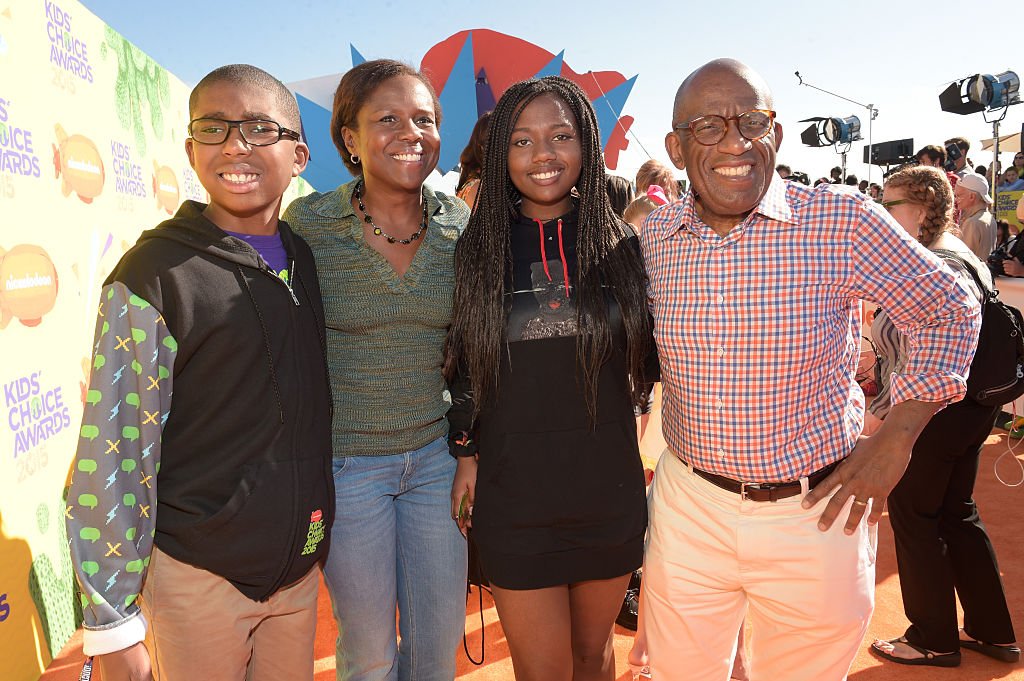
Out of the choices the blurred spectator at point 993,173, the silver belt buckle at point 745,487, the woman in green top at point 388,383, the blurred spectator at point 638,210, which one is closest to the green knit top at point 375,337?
the woman in green top at point 388,383

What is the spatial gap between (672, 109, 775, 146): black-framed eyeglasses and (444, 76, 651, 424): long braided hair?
0.32 m

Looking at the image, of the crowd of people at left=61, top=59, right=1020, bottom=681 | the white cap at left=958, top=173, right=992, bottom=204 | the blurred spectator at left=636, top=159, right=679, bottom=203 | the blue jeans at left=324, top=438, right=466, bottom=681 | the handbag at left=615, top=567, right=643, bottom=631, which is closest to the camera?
the crowd of people at left=61, top=59, right=1020, bottom=681

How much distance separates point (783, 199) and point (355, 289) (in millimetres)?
1191

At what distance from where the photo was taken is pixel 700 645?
1.95 m

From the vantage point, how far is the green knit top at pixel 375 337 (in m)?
1.94

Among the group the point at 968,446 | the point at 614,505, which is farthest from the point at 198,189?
the point at 968,446

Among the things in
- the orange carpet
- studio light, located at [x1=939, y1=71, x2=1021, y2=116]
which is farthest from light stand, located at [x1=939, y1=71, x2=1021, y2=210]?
the orange carpet

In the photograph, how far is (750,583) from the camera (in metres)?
1.87

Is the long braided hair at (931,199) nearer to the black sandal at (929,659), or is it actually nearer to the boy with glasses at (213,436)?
the black sandal at (929,659)

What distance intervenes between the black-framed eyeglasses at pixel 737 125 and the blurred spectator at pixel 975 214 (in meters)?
4.84

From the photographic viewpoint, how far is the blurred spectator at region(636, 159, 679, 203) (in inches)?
179

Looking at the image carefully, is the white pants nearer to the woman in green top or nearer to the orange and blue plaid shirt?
the orange and blue plaid shirt

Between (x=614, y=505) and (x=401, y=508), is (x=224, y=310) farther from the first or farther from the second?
(x=614, y=505)

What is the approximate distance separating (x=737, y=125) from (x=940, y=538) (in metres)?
2.38
